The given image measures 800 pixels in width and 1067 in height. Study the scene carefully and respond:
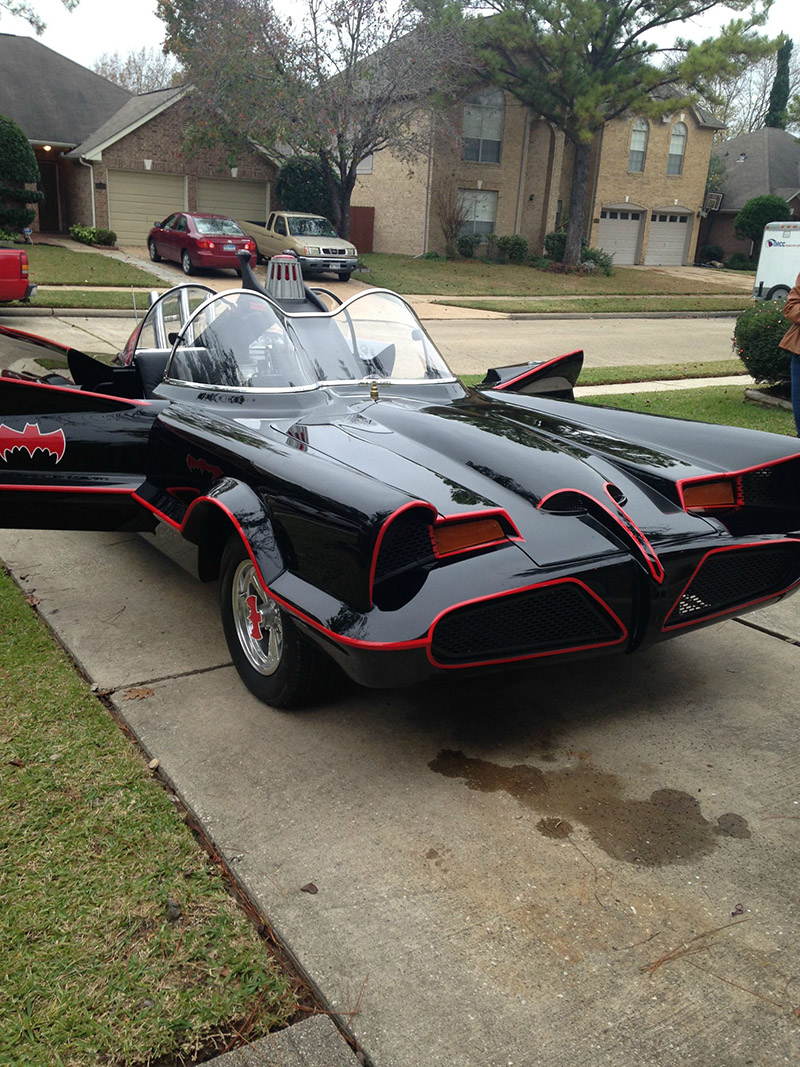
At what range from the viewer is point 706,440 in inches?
166

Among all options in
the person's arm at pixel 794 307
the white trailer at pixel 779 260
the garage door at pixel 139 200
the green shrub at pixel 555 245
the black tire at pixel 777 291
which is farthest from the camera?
the green shrub at pixel 555 245

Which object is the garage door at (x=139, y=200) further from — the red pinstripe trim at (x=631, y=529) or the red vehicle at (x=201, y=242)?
the red pinstripe trim at (x=631, y=529)

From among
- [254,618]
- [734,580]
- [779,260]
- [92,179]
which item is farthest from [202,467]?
[92,179]

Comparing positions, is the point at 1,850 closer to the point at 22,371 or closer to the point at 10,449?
the point at 10,449

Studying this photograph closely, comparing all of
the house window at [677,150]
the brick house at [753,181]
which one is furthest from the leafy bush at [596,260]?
the brick house at [753,181]

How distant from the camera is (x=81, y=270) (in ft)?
70.7

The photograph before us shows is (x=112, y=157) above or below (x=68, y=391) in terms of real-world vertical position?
above

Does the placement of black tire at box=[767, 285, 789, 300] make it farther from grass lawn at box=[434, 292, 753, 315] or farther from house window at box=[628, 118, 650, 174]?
house window at box=[628, 118, 650, 174]

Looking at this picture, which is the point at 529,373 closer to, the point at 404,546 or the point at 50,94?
the point at 404,546

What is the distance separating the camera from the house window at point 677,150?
39469 millimetres

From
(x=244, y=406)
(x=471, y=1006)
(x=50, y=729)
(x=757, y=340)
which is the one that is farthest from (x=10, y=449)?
(x=757, y=340)

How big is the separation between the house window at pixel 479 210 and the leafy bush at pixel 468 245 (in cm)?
86

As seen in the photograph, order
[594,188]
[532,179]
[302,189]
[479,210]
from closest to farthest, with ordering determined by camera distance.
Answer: [302,189], [479,210], [532,179], [594,188]

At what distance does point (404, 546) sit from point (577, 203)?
105ft
